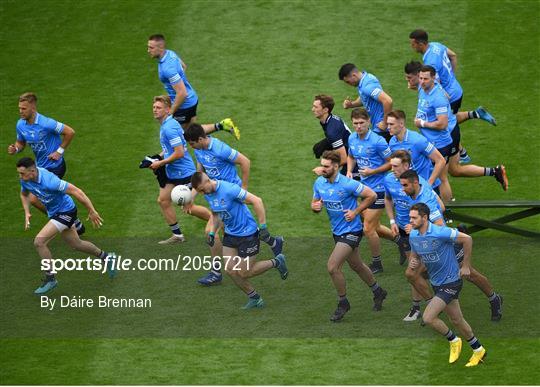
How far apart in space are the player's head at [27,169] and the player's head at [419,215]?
536 centimetres

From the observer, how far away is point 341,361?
15.4 metres

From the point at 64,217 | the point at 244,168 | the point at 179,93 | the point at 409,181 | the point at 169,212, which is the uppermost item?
the point at 409,181

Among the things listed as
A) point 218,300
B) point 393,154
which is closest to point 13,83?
point 218,300

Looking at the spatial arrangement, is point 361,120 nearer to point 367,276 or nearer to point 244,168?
point 244,168

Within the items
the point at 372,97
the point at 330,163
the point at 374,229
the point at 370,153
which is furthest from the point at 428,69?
the point at 330,163

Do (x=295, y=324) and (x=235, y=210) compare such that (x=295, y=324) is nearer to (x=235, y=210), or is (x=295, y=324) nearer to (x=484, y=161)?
(x=235, y=210)

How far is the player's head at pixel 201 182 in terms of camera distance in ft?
53.1

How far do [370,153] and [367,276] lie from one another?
1.78 metres

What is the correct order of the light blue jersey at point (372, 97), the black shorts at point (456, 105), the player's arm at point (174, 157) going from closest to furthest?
the player's arm at point (174, 157)
the light blue jersey at point (372, 97)
the black shorts at point (456, 105)

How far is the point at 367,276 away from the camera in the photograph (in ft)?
53.9

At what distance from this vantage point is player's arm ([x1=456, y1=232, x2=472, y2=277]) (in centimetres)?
1490

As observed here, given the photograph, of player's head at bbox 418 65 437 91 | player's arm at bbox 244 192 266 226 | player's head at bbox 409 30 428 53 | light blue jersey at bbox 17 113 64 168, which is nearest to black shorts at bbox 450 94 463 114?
player's head at bbox 409 30 428 53

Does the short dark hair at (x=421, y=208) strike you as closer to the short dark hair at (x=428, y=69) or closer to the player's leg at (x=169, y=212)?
the short dark hair at (x=428, y=69)

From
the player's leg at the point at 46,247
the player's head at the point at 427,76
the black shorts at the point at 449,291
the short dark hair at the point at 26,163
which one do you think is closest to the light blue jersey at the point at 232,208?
the player's leg at the point at 46,247
